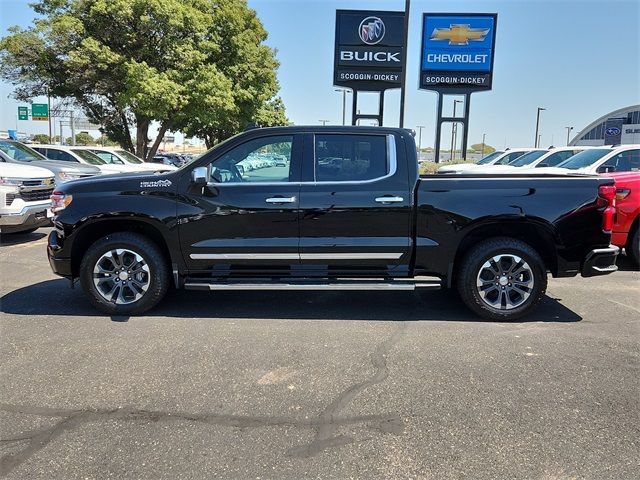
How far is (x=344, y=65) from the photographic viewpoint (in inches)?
847

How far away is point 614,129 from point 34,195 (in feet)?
266

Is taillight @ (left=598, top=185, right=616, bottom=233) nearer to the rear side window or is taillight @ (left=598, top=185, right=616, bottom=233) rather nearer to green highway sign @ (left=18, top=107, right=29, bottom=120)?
the rear side window

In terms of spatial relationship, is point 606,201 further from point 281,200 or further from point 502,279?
point 281,200

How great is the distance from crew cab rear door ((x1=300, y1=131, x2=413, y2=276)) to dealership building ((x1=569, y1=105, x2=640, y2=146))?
60859 millimetres

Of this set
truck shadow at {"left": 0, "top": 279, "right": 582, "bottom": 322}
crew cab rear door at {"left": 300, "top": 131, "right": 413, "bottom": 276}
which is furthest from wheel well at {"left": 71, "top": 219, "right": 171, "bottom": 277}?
crew cab rear door at {"left": 300, "top": 131, "right": 413, "bottom": 276}

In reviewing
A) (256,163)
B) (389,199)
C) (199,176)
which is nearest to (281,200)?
(256,163)

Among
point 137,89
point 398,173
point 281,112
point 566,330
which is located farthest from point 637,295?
point 281,112

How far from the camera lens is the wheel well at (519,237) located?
505cm

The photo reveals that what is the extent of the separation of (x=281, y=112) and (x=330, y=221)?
129 ft

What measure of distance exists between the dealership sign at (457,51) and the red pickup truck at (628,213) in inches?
658

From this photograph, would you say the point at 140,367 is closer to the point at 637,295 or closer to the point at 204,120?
the point at 637,295

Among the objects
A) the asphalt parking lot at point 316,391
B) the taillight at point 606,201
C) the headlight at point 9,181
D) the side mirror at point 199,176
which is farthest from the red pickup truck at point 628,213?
the headlight at point 9,181

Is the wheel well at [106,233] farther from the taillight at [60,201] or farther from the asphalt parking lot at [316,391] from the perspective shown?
the asphalt parking lot at [316,391]

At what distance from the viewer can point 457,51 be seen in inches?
893
